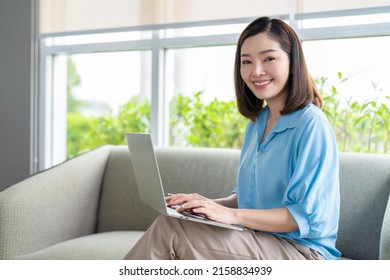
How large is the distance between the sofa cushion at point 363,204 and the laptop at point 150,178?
808mm

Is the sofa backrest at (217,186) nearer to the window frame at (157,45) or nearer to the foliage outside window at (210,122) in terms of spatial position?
the foliage outside window at (210,122)

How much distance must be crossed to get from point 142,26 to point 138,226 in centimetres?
120

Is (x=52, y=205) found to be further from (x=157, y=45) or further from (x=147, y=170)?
(x=157, y=45)

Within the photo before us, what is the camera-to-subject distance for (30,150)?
360 cm

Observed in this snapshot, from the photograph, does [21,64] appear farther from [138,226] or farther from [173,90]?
[138,226]

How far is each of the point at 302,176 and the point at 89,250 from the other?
3.38ft

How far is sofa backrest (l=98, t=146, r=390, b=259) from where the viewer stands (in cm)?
223

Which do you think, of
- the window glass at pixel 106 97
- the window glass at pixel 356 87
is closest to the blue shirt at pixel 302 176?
the window glass at pixel 356 87

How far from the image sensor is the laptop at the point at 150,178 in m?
1.60

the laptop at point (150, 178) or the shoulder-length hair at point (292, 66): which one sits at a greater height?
the shoulder-length hair at point (292, 66)

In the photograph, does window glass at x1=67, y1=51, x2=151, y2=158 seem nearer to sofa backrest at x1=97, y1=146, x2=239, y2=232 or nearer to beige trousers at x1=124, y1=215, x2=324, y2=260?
sofa backrest at x1=97, y1=146, x2=239, y2=232

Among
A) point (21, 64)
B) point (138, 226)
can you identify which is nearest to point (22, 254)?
point (138, 226)

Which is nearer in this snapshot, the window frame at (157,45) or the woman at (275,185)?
the woman at (275,185)

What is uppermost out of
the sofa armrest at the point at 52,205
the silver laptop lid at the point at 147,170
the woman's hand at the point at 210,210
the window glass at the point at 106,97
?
the window glass at the point at 106,97
